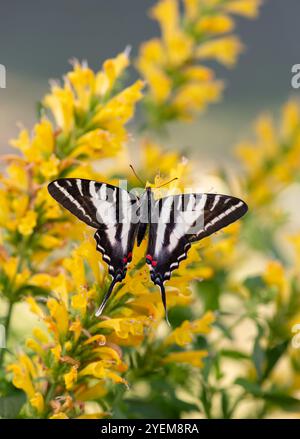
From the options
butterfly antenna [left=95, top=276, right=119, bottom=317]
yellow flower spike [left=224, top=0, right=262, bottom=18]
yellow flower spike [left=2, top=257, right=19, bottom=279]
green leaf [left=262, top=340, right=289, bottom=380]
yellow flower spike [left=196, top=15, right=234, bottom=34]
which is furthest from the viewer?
yellow flower spike [left=224, top=0, right=262, bottom=18]

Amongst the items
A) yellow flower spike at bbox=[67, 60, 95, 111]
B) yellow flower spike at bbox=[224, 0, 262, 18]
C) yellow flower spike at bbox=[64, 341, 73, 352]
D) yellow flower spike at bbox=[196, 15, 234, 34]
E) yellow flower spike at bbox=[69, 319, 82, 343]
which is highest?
yellow flower spike at bbox=[224, 0, 262, 18]

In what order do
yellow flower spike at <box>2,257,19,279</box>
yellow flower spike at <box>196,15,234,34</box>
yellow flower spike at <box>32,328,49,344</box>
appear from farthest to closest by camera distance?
yellow flower spike at <box>196,15,234,34</box> → yellow flower spike at <box>2,257,19,279</box> → yellow flower spike at <box>32,328,49,344</box>

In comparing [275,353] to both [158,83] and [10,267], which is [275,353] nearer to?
[10,267]

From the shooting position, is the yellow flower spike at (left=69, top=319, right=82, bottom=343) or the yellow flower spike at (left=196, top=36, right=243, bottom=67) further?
the yellow flower spike at (left=196, top=36, right=243, bottom=67)

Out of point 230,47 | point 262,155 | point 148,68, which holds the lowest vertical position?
point 262,155

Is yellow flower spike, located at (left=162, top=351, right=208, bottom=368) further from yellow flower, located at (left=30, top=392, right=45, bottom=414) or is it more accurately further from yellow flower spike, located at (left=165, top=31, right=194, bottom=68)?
yellow flower spike, located at (left=165, top=31, right=194, bottom=68)

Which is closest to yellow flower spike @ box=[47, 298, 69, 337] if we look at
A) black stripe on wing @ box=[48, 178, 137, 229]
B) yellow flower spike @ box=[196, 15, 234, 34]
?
black stripe on wing @ box=[48, 178, 137, 229]

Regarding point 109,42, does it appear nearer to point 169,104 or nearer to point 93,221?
point 169,104

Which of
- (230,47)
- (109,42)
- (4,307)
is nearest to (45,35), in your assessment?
(109,42)
